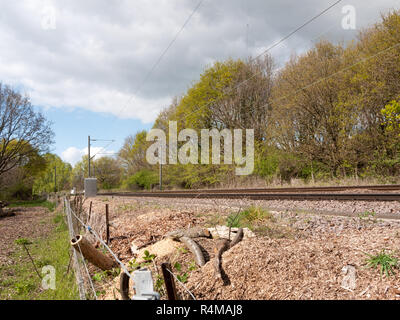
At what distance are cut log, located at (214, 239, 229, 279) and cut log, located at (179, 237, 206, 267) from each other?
24cm

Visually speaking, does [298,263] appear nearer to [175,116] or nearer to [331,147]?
[331,147]

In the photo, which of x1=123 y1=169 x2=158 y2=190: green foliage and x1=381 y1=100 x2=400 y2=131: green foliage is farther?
x1=123 y1=169 x2=158 y2=190: green foliage

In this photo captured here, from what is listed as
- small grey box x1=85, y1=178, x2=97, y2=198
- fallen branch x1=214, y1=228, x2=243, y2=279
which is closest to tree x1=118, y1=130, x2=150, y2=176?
small grey box x1=85, y1=178, x2=97, y2=198

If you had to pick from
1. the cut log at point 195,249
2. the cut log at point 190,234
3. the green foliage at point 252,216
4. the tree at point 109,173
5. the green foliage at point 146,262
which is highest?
the tree at point 109,173

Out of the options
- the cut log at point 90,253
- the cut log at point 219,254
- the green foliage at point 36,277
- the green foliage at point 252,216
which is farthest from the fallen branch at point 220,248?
the green foliage at point 36,277

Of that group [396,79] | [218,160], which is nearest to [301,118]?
[396,79]

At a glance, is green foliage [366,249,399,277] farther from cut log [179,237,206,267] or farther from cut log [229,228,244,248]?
cut log [179,237,206,267]

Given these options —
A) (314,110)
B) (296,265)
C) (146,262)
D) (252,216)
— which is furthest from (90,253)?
(314,110)

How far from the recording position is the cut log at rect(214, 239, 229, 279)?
3.68m

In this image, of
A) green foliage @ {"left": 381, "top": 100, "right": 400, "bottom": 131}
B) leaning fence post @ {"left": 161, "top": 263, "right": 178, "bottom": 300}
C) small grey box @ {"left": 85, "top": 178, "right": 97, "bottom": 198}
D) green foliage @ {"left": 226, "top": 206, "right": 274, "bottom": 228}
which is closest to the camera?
leaning fence post @ {"left": 161, "top": 263, "right": 178, "bottom": 300}

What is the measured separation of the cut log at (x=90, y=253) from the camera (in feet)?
15.0

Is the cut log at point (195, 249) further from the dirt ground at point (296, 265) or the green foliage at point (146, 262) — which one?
the green foliage at point (146, 262)

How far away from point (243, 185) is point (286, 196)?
1231 cm

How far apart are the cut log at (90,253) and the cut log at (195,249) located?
1.31 meters
